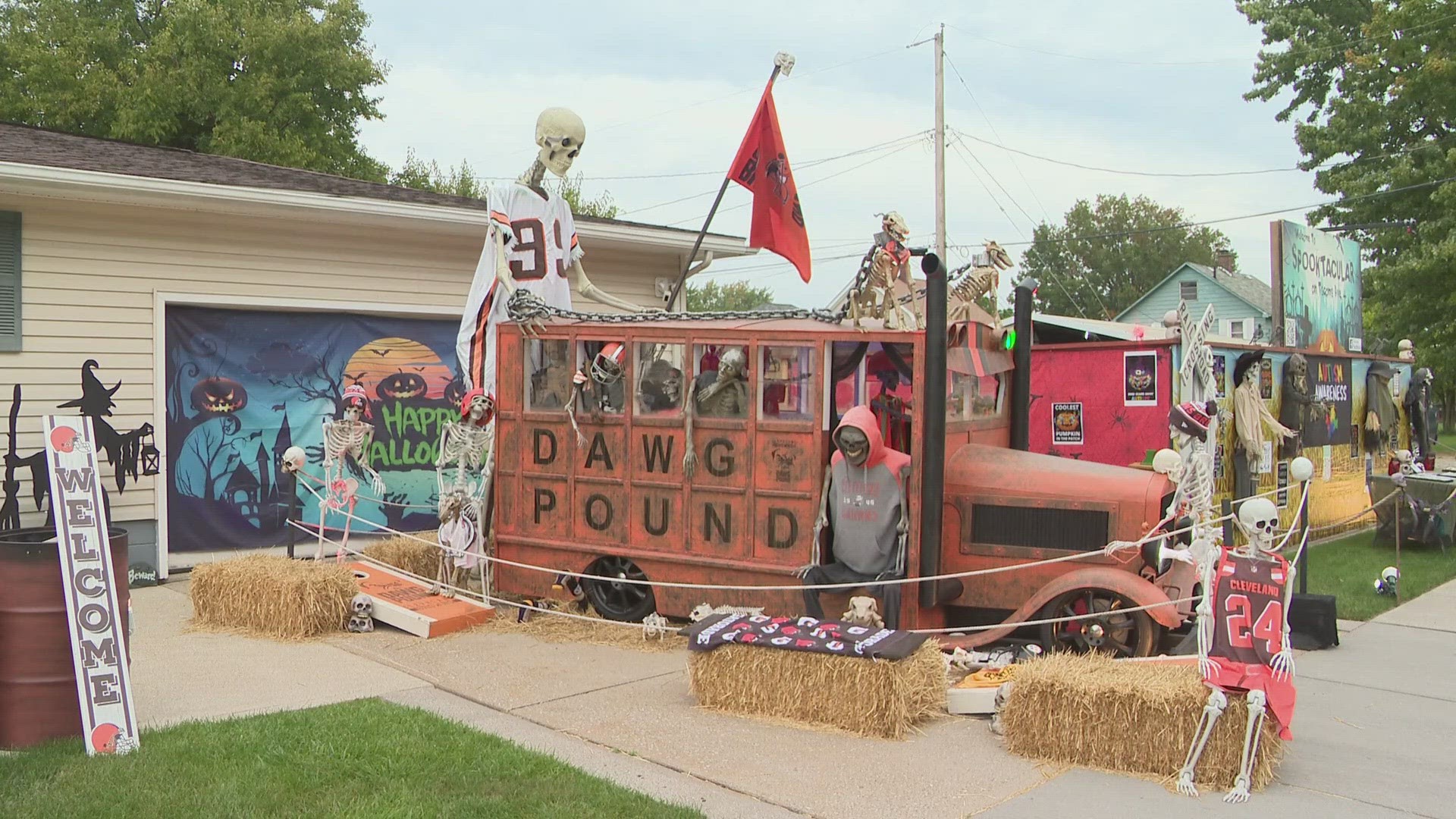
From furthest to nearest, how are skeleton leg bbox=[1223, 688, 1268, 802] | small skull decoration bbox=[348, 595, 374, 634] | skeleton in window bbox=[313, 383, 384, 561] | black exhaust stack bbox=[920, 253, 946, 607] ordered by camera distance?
1. skeleton in window bbox=[313, 383, 384, 561]
2. small skull decoration bbox=[348, 595, 374, 634]
3. black exhaust stack bbox=[920, 253, 946, 607]
4. skeleton leg bbox=[1223, 688, 1268, 802]

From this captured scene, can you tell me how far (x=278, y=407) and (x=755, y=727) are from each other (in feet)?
21.8

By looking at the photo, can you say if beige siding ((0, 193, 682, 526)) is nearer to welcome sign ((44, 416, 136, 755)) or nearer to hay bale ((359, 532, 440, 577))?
hay bale ((359, 532, 440, 577))

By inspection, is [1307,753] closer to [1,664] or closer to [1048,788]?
[1048,788]

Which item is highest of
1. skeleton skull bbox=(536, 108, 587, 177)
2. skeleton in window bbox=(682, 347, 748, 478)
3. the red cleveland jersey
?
skeleton skull bbox=(536, 108, 587, 177)

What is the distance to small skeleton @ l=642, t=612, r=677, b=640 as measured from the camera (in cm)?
761

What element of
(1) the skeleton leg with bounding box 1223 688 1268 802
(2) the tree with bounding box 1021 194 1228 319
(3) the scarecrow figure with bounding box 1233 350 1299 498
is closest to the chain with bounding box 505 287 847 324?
(1) the skeleton leg with bounding box 1223 688 1268 802

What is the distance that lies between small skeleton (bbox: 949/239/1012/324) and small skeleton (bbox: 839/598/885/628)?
1944 mm

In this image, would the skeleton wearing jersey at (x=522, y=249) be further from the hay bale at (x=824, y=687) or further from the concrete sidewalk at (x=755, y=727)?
the hay bale at (x=824, y=687)

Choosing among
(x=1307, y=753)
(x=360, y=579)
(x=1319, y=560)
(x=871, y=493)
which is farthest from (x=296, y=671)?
(x=1319, y=560)

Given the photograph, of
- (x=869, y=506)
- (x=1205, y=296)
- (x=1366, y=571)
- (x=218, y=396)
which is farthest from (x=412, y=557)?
(x=1205, y=296)

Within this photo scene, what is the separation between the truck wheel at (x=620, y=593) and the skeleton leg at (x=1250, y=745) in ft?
13.3

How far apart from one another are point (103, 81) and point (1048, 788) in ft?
103

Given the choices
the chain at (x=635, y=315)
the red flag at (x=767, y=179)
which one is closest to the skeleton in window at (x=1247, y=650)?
the chain at (x=635, y=315)

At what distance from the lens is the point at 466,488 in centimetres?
844
